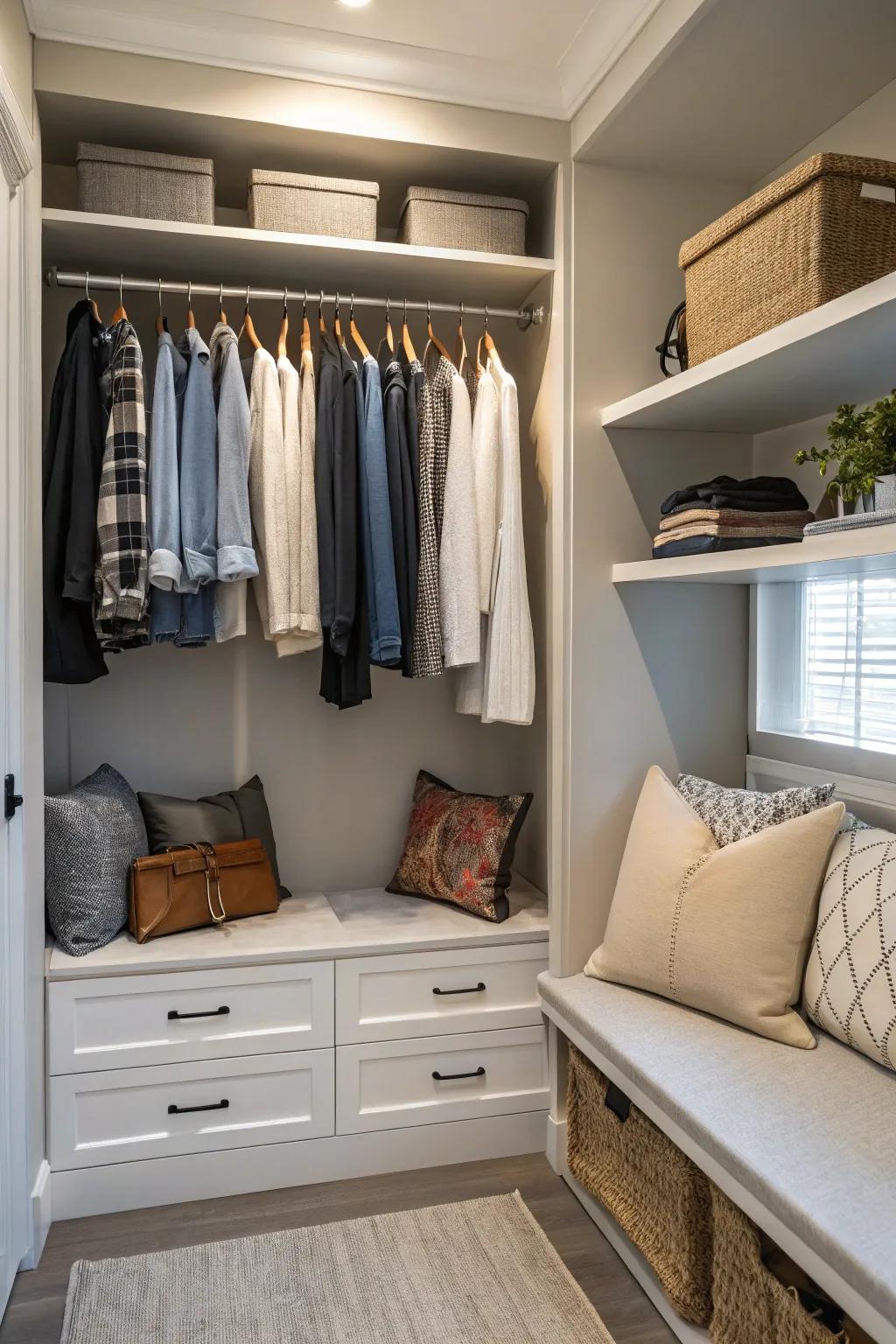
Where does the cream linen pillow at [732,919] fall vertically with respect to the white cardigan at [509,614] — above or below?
below

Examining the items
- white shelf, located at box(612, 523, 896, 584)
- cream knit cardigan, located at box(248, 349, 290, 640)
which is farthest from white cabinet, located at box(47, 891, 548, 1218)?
white shelf, located at box(612, 523, 896, 584)

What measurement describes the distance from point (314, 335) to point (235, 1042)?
1.86m

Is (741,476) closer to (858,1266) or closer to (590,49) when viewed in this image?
(590,49)

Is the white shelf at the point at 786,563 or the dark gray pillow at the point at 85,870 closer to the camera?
the white shelf at the point at 786,563

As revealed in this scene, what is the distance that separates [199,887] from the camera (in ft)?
7.81

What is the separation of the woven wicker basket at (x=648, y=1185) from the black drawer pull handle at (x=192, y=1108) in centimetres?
81

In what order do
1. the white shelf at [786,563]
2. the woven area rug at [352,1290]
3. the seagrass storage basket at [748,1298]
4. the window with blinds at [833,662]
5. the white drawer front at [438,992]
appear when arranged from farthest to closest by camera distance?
1. the white drawer front at [438,992]
2. the window with blinds at [833,662]
3. the woven area rug at [352,1290]
4. the white shelf at [786,563]
5. the seagrass storage basket at [748,1298]

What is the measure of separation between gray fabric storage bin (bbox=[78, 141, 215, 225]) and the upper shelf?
3.52 feet

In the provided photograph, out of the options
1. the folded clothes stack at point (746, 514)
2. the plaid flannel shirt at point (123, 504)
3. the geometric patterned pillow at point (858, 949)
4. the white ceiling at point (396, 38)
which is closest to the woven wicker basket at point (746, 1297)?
the geometric patterned pillow at point (858, 949)

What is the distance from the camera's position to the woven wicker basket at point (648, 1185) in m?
1.75

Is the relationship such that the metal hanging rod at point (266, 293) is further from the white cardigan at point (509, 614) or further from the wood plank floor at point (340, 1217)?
the wood plank floor at point (340, 1217)

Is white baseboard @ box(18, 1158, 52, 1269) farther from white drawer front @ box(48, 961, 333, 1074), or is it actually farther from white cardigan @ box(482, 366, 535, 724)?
white cardigan @ box(482, 366, 535, 724)

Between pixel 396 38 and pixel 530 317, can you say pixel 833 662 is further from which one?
pixel 396 38

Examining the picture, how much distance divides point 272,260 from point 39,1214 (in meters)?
2.21
